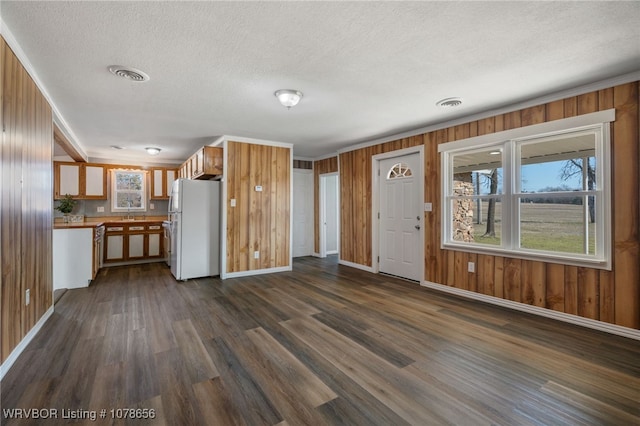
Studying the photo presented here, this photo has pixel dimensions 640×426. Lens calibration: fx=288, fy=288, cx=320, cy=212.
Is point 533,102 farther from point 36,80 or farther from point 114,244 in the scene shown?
point 114,244

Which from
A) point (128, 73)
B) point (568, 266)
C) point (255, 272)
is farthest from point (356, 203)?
point (128, 73)

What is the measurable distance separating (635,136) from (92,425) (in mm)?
4653

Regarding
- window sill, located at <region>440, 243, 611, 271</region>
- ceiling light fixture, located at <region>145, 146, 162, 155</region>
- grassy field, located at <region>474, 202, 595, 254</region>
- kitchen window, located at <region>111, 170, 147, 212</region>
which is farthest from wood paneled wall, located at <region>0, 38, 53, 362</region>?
grassy field, located at <region>474, 202, 595, 254</region>

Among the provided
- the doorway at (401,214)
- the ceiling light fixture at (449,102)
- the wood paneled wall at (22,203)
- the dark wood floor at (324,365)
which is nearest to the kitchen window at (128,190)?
the dark wood floor at (324,365)

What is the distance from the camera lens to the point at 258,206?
5211 mm

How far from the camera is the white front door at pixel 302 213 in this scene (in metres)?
7.08

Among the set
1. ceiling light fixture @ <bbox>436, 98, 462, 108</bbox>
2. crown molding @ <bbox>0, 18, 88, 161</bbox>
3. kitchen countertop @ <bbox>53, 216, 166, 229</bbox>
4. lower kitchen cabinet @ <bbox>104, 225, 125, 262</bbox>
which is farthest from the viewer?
lower kitchen cabinet @ <bbox>104, 225, 125, 262</bbox>

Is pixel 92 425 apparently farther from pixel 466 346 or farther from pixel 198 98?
pixel 198 98

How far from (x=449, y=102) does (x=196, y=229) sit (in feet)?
13.7

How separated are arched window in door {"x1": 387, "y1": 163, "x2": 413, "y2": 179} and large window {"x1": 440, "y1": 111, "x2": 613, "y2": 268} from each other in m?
0.73

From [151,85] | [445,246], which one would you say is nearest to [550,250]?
[445,246]

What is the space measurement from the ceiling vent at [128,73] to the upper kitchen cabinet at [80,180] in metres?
4.83

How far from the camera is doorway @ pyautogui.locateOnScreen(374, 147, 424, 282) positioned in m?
4.62

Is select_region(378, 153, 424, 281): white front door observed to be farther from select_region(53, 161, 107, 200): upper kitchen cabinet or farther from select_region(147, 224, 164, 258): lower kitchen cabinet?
select_region(53, 161, 107, 200): upper kitchen cabinet
